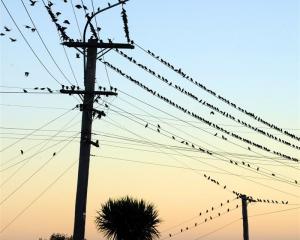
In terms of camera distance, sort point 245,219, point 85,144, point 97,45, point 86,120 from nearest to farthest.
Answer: point 85,144, point 86,120, point 97,45, point 245,219

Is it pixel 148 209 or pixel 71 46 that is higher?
pixel 71 46

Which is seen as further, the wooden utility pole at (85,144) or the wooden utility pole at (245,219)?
the wooden utility pole at (245,219)

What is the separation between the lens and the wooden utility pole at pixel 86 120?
2391cm

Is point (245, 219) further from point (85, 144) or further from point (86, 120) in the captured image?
point (85, 144)

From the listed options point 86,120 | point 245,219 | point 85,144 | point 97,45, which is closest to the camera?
point 85,144

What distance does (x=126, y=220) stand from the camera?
33812 mm

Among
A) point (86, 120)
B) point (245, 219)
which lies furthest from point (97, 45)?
point (245, 219)

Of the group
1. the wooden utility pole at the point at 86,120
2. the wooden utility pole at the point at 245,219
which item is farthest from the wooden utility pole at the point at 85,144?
the wooden utility pole at the point at 245,219

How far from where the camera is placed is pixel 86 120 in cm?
2506

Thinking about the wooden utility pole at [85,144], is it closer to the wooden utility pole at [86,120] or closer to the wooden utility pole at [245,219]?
the wooden utility pole at [86,120]

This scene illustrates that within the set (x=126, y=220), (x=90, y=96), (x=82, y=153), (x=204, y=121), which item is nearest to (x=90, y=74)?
(x=90, y=96)

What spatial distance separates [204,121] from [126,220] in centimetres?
789

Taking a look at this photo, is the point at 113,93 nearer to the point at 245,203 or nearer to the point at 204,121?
the point at 204,121

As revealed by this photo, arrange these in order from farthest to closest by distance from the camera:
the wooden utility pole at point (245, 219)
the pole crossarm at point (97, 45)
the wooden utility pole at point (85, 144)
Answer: the wooden utility pole at point (245, 219) < the pole crossarm at point (97, 45) < the wooden utility pole at point (85, 144)
